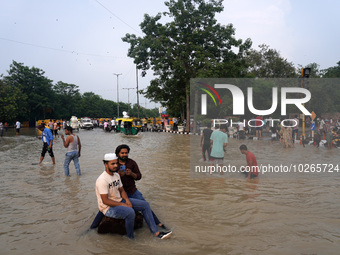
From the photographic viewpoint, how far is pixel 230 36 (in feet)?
109

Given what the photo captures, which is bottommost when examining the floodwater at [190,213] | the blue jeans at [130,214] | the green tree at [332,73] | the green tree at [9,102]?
the floodwater at [190,213]

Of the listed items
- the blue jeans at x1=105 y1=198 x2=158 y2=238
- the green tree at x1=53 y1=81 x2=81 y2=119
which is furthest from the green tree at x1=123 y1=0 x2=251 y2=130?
the green tree at x1=53 y1=81 x2=81 y2=119

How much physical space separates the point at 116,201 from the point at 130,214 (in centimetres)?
31

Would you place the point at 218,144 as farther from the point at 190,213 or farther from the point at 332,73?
the point at 332,73

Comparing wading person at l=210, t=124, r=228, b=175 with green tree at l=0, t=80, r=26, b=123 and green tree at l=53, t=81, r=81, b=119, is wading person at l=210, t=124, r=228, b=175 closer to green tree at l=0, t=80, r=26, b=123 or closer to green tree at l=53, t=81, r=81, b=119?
green tree at l=0, t=80, r=26, b=123

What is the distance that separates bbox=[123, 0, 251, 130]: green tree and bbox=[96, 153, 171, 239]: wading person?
27.0 meters

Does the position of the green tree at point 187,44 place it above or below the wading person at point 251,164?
above

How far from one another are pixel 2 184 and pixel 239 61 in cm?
2872

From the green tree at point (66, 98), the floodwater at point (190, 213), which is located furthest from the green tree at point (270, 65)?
the green tree at point (66, 98)

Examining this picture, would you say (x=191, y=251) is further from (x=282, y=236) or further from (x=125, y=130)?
(x=125, y=130)

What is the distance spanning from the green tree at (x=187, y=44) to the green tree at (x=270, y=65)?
10.8m

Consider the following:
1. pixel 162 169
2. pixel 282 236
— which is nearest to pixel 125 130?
pixel 162 169

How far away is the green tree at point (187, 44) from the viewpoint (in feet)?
106

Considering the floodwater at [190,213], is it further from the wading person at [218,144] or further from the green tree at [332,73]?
the green tree at [332,73]
